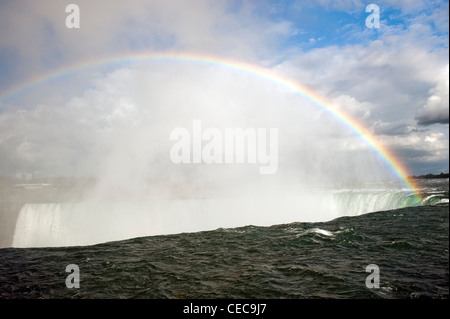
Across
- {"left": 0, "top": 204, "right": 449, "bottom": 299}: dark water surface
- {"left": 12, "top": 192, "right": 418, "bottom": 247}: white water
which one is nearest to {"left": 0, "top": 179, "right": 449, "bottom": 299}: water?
{"left": 0, "top": 204, "right": 449, "bottom": 299}: dark water surface

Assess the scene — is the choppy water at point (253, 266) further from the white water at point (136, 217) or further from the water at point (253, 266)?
the white water at point (136, 217)

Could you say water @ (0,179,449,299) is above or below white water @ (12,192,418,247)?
above

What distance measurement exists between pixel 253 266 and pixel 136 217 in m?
34.7

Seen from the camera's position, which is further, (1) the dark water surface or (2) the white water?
(2) the white water

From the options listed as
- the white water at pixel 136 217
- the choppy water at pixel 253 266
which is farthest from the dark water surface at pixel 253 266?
the white water at pixel 136 217

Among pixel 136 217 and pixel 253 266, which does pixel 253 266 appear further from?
pixel 136 217

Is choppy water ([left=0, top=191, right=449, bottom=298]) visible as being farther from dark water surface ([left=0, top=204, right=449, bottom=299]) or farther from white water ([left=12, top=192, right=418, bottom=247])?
white water ([left=12, top=192, right=418, bottom=247])

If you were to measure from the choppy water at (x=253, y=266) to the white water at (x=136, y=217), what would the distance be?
20.1 m

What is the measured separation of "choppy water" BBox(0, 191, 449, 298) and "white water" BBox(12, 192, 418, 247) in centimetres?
2010

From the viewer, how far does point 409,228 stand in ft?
65.5

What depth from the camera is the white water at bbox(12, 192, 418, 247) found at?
40938mm
